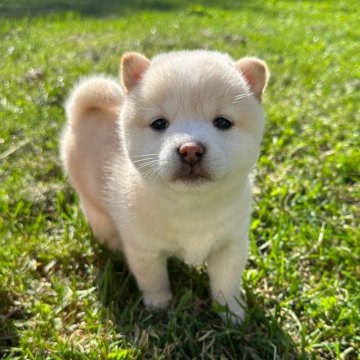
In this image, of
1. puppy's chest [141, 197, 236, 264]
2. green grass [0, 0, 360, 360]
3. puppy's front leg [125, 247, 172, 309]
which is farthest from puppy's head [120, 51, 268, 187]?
green grass [0, 0, 360, 360]

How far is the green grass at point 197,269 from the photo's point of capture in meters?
2.20

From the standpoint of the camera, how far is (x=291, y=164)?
3.50 m

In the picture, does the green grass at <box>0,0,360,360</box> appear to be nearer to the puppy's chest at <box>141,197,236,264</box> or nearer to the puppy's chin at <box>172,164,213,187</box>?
the puppy's chest at <box>141,197,236,264</box>

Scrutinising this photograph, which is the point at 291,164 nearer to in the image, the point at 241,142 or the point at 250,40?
the point at 241,142

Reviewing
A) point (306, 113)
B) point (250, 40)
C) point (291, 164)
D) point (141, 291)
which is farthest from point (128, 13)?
point (141, 291)

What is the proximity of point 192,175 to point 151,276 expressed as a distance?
72cm

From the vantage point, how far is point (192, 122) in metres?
1.96

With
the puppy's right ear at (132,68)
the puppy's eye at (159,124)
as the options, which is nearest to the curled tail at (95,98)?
the puppy's right ear at (132,68)

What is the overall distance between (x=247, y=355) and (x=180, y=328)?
1.10ft

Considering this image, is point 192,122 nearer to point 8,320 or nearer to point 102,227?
point 102,227

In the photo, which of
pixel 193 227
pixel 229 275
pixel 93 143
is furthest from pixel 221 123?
pixel 93 143

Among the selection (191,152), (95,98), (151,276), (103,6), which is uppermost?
(191,152)

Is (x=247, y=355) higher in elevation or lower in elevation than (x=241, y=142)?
lower

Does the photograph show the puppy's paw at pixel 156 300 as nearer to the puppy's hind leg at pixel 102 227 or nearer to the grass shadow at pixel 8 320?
the puppy's hind leg at pixel 102 227
